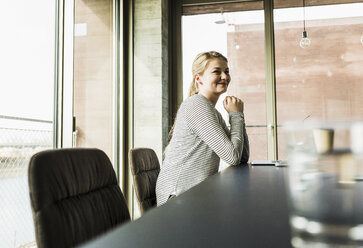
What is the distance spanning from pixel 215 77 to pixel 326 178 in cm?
168

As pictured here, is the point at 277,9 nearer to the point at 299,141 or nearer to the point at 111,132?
the point at 111,132

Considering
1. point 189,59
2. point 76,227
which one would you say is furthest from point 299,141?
point 189,59

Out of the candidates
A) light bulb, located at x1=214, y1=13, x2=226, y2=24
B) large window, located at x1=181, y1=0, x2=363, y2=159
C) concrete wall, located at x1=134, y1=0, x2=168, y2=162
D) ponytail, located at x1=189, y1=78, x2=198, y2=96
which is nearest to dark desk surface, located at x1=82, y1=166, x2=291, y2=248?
ponytail, located at x1=189, y1=78, x2=198, y2=96

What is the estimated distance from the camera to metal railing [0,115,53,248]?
2.04m

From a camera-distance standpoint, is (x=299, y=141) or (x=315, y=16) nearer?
(x=299, y=141)

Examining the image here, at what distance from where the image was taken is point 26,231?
2.24m

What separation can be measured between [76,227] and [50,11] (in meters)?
2.18

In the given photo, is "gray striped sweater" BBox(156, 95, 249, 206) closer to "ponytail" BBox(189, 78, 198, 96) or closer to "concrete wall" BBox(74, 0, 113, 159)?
"ponytail" BBox(189, 78, 198, 96)

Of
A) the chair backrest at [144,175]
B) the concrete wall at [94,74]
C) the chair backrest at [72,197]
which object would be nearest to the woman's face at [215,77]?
the chair backrest at [144,175]

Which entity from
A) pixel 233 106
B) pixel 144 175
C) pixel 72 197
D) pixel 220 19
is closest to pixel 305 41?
pixel 220 19

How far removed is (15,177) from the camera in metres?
2.18

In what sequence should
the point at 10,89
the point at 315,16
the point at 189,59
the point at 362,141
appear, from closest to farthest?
the point at 362,141 → the point at 10,89 → the point at 315,16 → the point at 189,59

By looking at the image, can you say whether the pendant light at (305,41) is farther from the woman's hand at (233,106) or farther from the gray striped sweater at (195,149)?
the gray striped sweater at (195,149)

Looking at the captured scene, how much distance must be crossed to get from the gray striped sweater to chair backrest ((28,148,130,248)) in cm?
53
